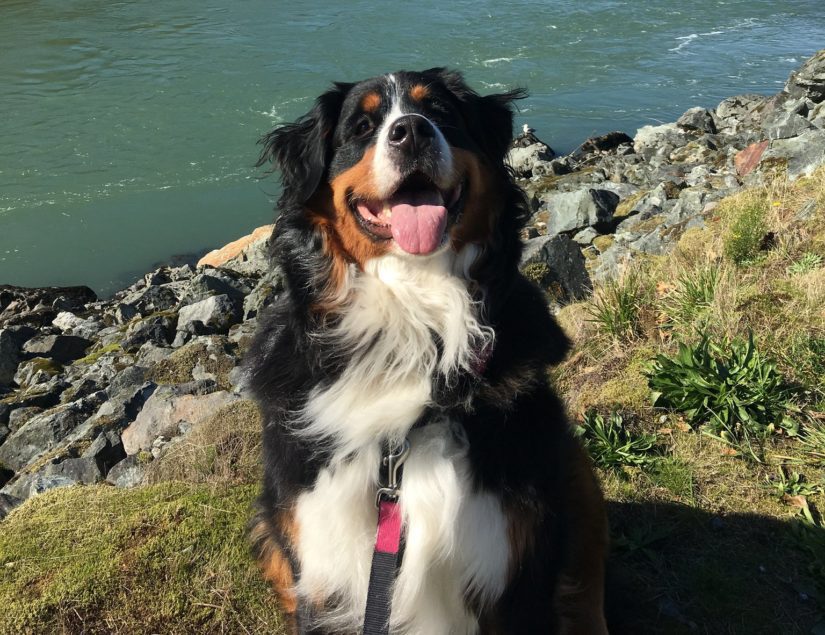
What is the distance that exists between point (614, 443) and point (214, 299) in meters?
6.85

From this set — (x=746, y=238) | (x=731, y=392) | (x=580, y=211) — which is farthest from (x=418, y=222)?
(x=580, y=211)

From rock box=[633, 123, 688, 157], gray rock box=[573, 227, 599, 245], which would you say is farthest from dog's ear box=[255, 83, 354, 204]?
rock box=[633, 123, 688, 157]

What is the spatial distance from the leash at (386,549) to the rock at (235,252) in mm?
10390

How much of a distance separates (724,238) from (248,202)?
38.6ft

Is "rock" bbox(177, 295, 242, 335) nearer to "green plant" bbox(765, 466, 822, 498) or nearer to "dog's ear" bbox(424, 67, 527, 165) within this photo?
"dog's ear" bbox(424, 67, 527, 165)

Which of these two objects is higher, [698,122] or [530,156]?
[698,122]

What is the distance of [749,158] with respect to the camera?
12.6 metres

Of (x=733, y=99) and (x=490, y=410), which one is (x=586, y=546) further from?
(x=733, y=99)

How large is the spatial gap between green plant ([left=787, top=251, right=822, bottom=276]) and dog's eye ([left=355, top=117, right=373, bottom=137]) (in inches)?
154

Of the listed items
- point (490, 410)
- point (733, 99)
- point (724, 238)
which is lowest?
point (733, 99)

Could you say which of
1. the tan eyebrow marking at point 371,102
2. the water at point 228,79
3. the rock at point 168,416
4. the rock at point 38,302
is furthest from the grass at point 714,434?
the water at point 228,79

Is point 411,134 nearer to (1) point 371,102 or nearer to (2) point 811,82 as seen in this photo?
(1) point 371,102

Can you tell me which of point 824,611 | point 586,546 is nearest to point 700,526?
point 824,611

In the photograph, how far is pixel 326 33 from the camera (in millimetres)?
25094
